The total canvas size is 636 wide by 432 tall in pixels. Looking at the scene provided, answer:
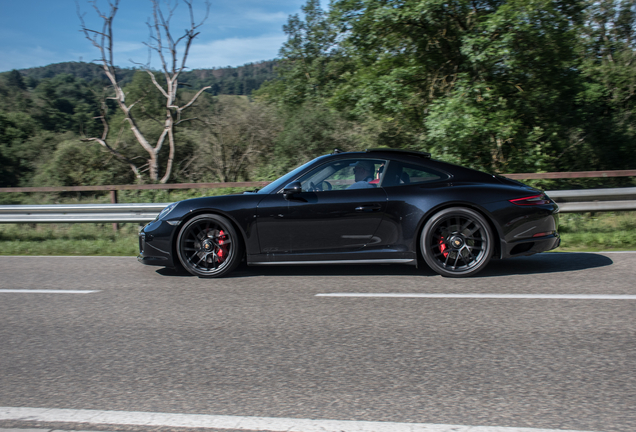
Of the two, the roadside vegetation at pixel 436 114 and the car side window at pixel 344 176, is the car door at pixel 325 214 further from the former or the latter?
the roadside vegetation at pixel 436 114

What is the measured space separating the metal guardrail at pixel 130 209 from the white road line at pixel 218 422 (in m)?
6.52

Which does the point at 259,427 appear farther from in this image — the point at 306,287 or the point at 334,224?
the point at 334,224

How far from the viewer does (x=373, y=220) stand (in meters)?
5.61

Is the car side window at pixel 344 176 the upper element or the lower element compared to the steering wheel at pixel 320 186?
upper

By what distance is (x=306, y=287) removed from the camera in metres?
5.36

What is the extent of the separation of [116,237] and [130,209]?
0.88 meters

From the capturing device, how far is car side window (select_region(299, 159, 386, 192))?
5805 millimetres

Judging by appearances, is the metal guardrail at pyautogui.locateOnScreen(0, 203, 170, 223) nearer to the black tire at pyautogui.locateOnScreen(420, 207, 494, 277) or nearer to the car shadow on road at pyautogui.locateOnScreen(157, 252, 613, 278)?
the car shadow on road at pyautogui.locateOnScreen(157, 252, 613, 278)

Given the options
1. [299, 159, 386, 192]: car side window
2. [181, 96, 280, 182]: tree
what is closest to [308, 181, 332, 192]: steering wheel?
[299, 159, 386, 192]: car side window

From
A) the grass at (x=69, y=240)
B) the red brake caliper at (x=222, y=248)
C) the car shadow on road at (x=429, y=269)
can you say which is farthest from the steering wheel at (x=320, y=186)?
the grass at (x=69, y=240)

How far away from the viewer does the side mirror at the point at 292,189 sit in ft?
18.6

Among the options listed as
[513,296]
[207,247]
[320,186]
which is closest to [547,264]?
[513,296]

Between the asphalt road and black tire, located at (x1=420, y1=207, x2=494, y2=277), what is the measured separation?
175mm

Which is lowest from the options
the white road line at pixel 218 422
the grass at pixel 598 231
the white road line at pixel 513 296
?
the white road line at pixel 218 422
